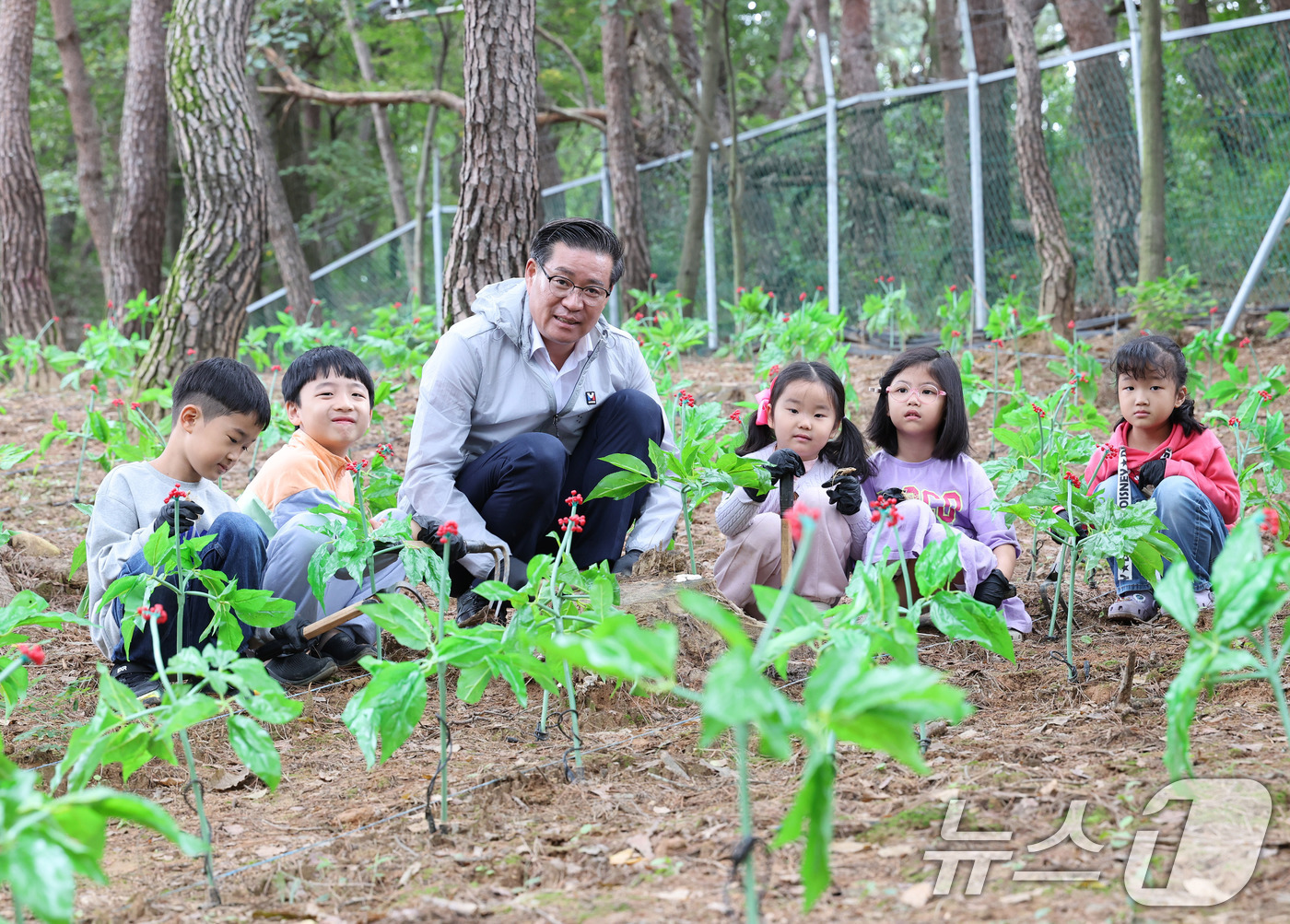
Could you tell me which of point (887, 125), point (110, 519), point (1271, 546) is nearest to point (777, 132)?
point (887, 125)

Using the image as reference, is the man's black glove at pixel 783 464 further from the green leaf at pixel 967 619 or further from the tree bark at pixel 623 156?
the tree bark at pixel 623 156

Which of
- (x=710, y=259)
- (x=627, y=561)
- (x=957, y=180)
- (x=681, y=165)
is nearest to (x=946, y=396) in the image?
(x=627, y=561)

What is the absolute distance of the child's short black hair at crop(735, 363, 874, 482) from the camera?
3.06m

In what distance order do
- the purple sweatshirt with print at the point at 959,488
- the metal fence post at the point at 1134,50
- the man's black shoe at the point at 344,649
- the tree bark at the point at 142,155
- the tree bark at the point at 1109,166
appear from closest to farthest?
the man's black shoe at the point at 344,649, the purple sweatshirt with print at the point at 959,488, the metal fence post at the point at 1134,50, the tree bark at the point at 1109,166, the tree bark at the point at 142,155

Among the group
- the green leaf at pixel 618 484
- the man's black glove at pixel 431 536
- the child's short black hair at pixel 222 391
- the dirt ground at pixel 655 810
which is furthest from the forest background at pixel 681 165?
the dirt ground at pixel 655 810

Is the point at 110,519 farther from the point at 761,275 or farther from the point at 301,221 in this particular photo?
the point at 301,221

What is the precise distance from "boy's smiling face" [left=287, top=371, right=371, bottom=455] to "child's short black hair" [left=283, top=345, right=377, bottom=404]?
2 centimetres

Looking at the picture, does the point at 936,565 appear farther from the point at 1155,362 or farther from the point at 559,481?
the point at 1155,362

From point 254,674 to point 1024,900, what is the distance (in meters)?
1.04

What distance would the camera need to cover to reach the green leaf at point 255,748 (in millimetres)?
1438

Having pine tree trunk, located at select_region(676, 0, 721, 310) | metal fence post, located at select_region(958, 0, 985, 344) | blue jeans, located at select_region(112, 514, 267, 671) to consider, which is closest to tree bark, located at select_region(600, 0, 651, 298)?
pine tree trunk, located at select_region(676, 0, 721, 310)

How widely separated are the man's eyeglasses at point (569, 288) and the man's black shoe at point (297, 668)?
3.72ft

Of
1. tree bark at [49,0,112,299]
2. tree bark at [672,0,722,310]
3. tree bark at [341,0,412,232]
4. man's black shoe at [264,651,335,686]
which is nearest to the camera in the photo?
man's black shoe at [264,651,335,686]

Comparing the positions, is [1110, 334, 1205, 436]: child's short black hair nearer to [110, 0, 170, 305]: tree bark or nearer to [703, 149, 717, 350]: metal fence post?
[703, 149, 717, 350]: metal fence post
